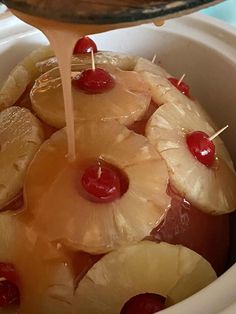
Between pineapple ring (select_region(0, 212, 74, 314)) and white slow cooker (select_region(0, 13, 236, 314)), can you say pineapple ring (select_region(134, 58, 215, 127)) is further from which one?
pineapple ring (select_region(0, 212, 74, 314))

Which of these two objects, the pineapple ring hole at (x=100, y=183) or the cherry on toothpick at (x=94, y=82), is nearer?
the pineapple ring hole at (x=100, y=183)

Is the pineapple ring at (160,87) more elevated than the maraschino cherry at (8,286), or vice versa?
the pineapple ring at (160,87)

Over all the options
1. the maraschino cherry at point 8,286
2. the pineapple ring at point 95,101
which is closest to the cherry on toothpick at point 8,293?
the maraschino cherry at point 8,286

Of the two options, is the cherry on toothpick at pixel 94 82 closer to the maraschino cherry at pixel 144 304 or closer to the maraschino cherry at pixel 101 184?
the maraschino cherry at pixel 101 184

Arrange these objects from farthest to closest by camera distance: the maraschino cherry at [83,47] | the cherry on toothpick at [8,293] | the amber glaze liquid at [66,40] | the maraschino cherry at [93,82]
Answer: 1. the maraschino cherry at [83,47]
2. the maraschino cherry at [93,82]
3. the cherry on toothpick at [8,293]
4. the amber glaze liquid at [66,40]

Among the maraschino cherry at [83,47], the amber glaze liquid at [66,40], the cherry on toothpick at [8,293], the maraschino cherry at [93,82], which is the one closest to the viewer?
the amber glaze liquid at [66,40]

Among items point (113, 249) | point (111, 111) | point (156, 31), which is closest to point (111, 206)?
point (113, 249)

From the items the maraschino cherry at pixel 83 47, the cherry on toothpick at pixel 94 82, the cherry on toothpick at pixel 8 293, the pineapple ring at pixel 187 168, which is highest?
the cherry on toothpick at pixel 94 82
